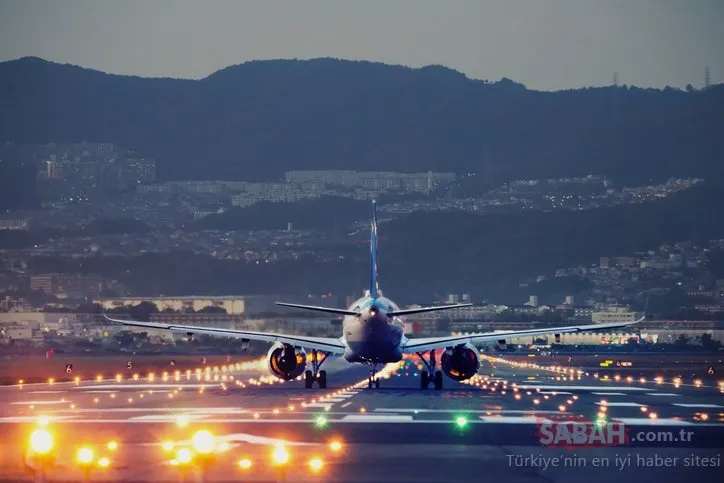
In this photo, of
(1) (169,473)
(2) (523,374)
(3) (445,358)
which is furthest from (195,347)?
(1) (169,473)

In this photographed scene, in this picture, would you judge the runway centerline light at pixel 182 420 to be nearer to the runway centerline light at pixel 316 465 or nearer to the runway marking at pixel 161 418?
the runway marking at pixel 161 418

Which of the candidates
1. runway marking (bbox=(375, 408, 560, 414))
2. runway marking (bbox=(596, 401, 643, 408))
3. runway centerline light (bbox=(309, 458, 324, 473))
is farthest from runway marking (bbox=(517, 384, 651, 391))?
runway centerline light (bbox=(309, 458, 324, 473))

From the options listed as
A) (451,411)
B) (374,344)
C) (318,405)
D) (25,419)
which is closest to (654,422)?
(451,411)

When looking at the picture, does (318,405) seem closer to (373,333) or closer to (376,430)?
(376,430)

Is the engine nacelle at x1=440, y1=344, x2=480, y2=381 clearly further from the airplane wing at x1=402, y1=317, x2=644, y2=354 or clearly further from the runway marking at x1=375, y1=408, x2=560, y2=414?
the runway marking at x1=375, y1=408, x2=560, y2=414

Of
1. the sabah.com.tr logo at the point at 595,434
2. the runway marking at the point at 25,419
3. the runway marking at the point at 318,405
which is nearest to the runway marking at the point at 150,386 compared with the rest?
the runway marking at the point at 318,405
